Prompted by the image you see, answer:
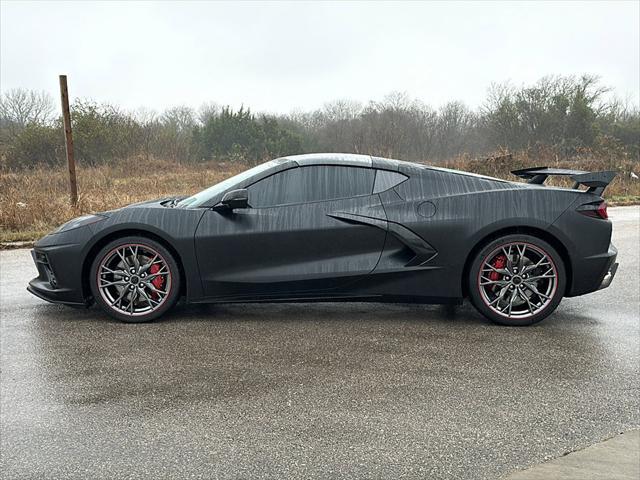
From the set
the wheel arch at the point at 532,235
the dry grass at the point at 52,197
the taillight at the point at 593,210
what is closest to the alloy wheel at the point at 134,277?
the wheel arch at the point at 532,235

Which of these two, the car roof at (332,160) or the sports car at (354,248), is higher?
the car roof at (332,160)

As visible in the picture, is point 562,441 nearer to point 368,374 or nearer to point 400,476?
point 400,476

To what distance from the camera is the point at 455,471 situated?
2551 mm

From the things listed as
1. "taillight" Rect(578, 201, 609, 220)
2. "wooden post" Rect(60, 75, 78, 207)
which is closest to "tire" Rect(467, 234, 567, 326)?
"taillight" Rect(578, 201, 609, 220)

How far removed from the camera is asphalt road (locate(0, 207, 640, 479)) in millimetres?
2689

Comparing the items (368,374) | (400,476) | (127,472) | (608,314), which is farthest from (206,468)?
(608,314)

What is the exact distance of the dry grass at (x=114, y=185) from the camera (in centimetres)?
1122

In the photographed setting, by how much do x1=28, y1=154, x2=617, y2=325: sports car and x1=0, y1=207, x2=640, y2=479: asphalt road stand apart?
0.91ft

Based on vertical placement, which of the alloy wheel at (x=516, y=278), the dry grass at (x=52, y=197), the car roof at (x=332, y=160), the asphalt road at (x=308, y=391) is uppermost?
the car roof at (x=332, y=160)

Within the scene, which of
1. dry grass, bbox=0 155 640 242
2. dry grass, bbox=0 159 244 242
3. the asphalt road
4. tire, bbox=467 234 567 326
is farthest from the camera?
dry grass, bbox=0 155 640 242

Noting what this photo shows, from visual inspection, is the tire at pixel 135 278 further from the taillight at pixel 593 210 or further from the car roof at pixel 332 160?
the taillight at pixel 593 210

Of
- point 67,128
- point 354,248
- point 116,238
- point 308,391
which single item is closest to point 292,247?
point 354,248

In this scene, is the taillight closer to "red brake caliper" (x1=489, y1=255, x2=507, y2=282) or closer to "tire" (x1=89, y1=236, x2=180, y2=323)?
"red brake caliper" (x1=489, y1=255, x2=507, y2=282)

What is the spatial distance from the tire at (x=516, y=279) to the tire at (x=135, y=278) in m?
2.44
